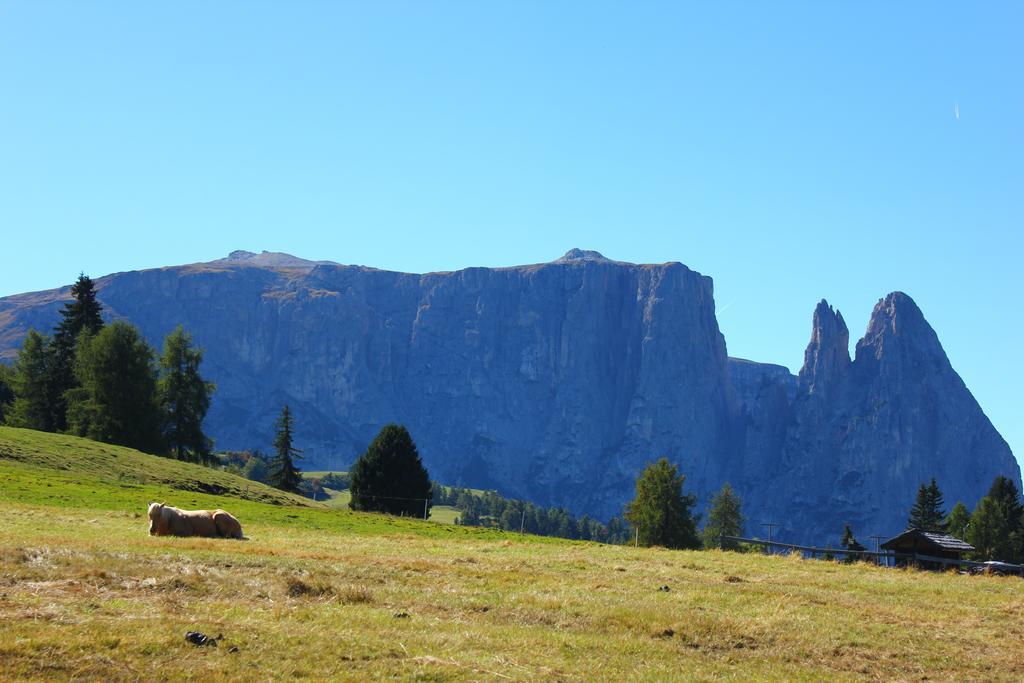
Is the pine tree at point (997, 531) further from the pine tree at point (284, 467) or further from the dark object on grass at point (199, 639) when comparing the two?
the dark object on grass at point (199, 639)

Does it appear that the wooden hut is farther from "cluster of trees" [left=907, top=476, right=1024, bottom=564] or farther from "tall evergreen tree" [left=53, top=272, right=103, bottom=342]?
"tall evergreen tree" [left=53, top=272, right=103, bottom=342]

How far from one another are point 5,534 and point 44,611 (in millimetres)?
15238

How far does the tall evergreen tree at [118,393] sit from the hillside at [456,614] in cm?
5478

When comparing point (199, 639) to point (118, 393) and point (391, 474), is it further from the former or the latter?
point (391, 474)

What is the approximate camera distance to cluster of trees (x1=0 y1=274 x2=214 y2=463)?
90.9 meters

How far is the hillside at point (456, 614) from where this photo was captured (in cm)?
1532

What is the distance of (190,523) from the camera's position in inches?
1455

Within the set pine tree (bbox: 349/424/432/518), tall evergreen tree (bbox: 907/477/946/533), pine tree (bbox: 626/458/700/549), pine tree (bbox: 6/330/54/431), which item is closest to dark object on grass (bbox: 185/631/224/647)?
pine tree (bbox: 349/424/432/518)

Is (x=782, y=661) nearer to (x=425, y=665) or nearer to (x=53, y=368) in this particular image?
(x=425, y=665)

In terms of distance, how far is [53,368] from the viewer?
104312mm

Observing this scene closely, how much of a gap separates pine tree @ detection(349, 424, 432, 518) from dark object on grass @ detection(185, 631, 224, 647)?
264 feet

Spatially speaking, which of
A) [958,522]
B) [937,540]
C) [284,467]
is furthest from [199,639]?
[958,522]

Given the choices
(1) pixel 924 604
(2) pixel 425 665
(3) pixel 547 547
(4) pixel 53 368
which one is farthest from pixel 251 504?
(4) pixel 53 368

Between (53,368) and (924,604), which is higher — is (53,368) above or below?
above
